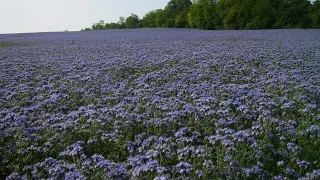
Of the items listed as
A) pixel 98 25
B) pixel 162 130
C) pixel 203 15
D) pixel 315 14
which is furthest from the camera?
pixel 98 25

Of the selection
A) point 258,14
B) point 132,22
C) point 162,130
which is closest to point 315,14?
point 258,14

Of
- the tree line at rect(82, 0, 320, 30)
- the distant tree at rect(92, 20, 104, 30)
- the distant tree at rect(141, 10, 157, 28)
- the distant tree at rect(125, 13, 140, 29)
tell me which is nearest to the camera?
the tree line at rect(82, 0, 320, 30)

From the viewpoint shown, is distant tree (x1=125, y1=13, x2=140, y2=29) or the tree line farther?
distant tree (x1=125, y1=13, x2=140, y2=29)

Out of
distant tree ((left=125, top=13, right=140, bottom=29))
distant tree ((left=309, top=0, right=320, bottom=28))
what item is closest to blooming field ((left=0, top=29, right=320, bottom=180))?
distant tree ((left=309, top=0, right=320, bottom=28))

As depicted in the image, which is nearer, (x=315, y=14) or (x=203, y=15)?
(x=315, y=14)

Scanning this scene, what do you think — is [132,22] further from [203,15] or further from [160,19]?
[203,15]

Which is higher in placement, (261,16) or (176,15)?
(176,15)

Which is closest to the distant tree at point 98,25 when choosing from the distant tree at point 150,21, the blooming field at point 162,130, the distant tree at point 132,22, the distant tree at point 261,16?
the distant tree at point 132,22

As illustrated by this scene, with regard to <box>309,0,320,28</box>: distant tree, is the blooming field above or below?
below

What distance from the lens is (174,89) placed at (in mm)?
6883

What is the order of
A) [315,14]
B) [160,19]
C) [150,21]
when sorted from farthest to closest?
[150,21] → [160,19] → [315,14]

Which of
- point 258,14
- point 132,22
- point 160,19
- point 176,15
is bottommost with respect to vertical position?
point 132,22

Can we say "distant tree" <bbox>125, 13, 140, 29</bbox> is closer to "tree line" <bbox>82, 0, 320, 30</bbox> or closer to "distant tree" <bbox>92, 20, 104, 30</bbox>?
"distant tree" <bbox>92, 20, 104, 30</bbox>

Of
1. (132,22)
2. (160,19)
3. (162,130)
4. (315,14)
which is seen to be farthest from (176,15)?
(162,130)
